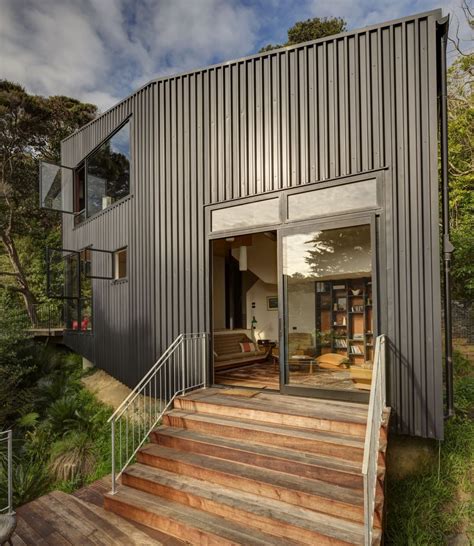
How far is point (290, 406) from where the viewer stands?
4.34 meters

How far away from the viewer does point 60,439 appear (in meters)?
6.89

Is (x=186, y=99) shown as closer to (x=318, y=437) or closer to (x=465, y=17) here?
(x=318, y=437)

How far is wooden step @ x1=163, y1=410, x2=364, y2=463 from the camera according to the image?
3.43 m

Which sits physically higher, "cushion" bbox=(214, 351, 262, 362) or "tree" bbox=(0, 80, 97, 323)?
"tree" bbox=(0, 80, 97, 323)

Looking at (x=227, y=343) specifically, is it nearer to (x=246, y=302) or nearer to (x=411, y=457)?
(x=246, y=302)

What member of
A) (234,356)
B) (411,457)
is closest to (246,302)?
(234,356)

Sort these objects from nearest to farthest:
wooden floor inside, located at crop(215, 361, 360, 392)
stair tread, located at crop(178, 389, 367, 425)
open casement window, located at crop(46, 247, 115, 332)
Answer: stair tread, located at crop(178, 389, 367, 425) < wooden floor inside, located at crop(215, 361, 360, 392) < open casement window, located at crop(46, 247, 115, 332)

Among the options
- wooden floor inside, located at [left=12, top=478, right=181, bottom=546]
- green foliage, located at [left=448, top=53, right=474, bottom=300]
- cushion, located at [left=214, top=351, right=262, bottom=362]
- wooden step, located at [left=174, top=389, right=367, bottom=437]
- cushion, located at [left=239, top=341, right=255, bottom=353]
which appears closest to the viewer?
wooden floor inside, located at [left=12, top=478, right=181, bottom=546]

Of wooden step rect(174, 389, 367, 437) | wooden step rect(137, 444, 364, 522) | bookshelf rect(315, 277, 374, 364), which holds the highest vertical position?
bookshelf rect(315, 277, 374, 364)

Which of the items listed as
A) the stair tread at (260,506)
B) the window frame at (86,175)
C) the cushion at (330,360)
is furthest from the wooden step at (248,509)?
the window frame at (86,175)

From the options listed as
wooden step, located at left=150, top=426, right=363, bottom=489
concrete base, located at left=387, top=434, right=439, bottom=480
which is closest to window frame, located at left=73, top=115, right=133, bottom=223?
wooden step, located at left=150, top=426, right=363, bottom=489

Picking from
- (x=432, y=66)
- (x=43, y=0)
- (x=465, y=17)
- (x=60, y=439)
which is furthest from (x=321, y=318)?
(x=43, y=0)

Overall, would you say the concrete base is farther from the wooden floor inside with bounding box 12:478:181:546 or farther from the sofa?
the sofa

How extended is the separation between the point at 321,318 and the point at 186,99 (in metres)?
4.18
